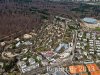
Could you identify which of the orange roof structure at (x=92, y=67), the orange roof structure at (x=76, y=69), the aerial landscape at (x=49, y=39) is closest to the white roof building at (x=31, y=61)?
the aerial landscape at (x=49, y=39)

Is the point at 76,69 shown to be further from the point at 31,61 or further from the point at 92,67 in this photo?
the point at 31,61

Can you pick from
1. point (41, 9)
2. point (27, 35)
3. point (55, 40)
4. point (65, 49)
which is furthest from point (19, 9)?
point (65, 49)

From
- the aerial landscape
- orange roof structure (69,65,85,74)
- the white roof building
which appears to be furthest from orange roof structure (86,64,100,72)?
the white roof building

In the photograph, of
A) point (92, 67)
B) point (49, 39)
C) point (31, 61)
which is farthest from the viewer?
point (49, 39)

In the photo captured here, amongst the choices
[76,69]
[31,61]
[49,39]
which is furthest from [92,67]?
[49,39]

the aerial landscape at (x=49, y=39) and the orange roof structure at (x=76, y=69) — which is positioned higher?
the aerial landscape at (x=49, y=39)

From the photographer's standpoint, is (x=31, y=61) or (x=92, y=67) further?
(x=31, y=61)

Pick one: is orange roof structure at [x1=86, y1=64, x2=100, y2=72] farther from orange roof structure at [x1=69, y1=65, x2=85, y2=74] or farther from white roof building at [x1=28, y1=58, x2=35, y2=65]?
white roof building at [x1=28, y1=58, x2=35, y2=65]

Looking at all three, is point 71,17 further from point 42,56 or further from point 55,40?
point 42,56

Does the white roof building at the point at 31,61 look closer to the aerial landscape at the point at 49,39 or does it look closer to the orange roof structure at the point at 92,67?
the aerial landscape at the point at 49,39

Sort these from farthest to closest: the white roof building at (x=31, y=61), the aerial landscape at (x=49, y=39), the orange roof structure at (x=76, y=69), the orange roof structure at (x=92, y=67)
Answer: the white roof building at (x=31, y=61), the aerial landscape at (x=49, y=39), the orange roof structure at (x=92, y=67), the orange roof structure at (x=76, y=69)
